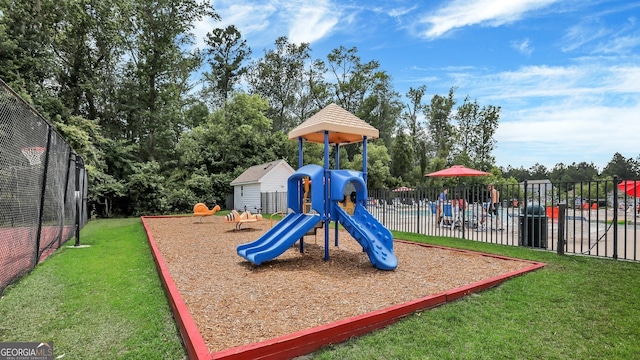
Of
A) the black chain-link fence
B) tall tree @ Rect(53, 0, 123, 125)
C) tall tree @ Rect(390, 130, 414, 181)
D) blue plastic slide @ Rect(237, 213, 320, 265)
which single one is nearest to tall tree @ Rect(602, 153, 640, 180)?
tall tree @ Rect(390, 130, 414, 181)

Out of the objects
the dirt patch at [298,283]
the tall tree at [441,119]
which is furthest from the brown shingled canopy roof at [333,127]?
the tall tree at [441,119]

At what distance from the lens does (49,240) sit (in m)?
8.38

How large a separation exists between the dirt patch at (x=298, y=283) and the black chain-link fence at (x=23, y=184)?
7.98ft

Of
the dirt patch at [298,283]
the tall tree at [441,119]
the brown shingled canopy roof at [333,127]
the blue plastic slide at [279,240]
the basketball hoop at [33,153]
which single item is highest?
the tall tree at [441,119]

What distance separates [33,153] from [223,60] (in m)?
36.8

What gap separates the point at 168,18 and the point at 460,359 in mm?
35154

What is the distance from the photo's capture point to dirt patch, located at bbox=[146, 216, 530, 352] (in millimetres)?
3855

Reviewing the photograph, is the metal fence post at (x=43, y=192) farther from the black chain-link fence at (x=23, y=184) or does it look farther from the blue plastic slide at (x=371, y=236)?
the blue plastic slide at (x=371, y=236)

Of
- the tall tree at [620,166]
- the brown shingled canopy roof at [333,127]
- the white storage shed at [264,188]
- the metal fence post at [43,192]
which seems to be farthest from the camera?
the tall tree at [620,166]

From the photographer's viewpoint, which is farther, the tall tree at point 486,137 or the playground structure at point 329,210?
the tall tree at point 486,137

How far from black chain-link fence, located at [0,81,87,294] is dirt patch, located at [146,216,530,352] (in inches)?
95.8

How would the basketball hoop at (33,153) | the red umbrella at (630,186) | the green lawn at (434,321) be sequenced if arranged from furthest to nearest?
the red umbrella at (630,186)
the basketball hoop at (33,153)
the green lawn at (434,321)

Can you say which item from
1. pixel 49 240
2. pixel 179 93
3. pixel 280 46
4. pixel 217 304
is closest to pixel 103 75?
pixel 179 93

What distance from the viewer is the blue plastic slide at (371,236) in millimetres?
6426
